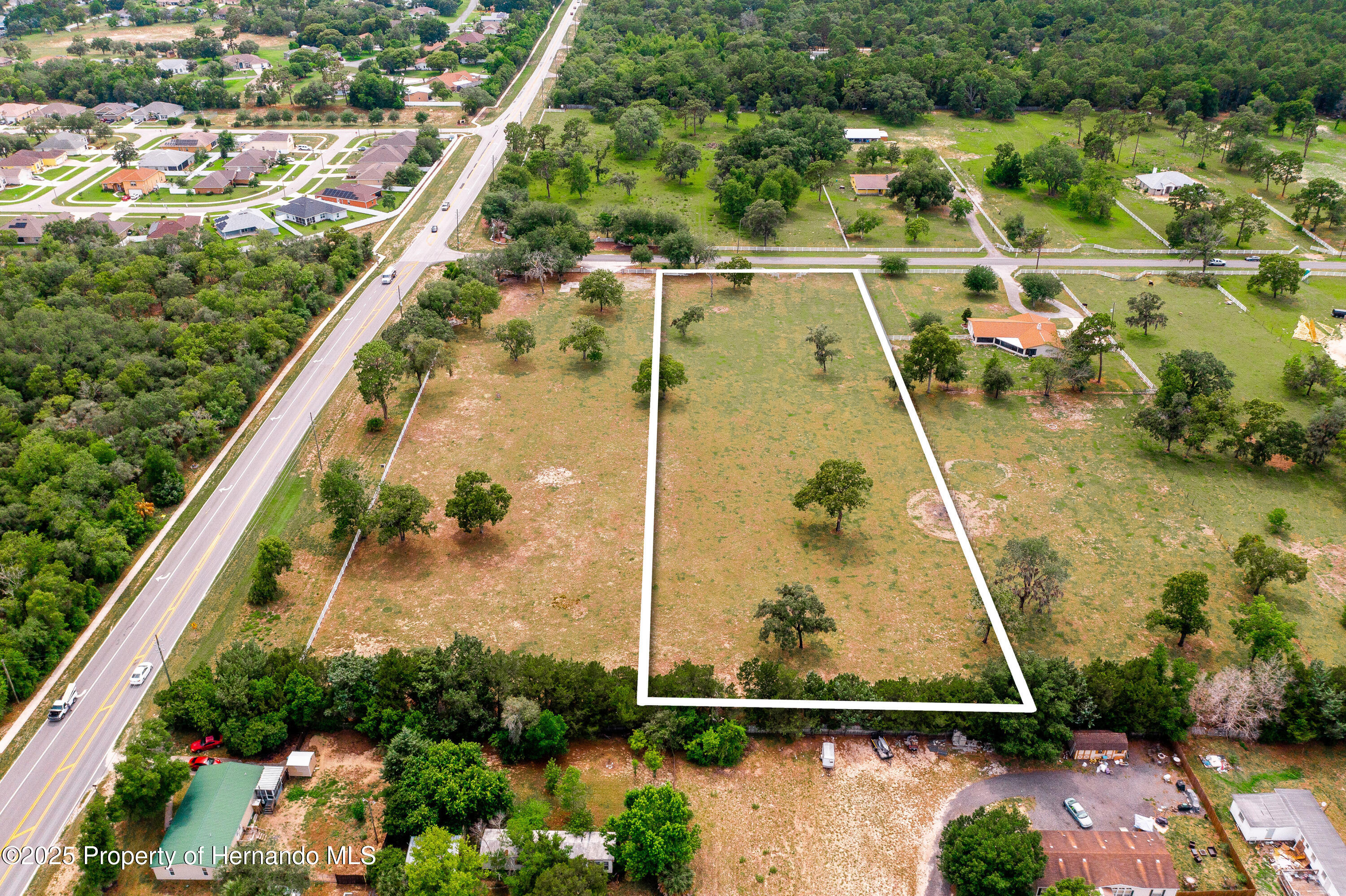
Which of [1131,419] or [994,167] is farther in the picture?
[994,167]

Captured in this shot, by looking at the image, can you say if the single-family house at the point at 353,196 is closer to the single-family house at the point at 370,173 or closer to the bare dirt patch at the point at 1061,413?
the single-family house at the point at 370,173

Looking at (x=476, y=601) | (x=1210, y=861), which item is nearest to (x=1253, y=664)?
(x=1210, y=861)

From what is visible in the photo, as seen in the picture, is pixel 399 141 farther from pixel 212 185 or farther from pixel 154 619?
pixel 154 619

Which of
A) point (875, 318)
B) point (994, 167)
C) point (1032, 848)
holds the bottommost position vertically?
point (1032, 848)

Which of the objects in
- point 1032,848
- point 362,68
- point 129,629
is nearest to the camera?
point 1032,848

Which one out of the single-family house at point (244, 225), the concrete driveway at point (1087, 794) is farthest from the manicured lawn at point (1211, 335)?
the single-family house at point (244, 225)

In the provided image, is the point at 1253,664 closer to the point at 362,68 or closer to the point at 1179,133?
the point at 1179,133
